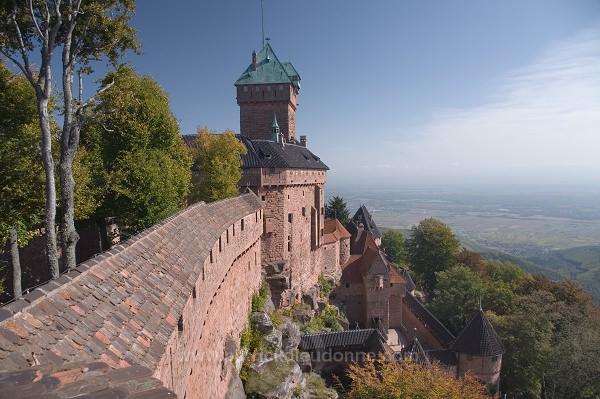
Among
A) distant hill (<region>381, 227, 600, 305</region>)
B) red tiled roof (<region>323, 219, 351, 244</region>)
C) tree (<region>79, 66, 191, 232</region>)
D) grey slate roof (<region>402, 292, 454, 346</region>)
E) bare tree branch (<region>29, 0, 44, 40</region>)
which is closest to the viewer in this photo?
bare tree branch (<region>29, 0, 44, 40</region>)

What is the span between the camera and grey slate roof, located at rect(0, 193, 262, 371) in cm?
312

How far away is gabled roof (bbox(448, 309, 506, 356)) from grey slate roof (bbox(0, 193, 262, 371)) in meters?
24.2

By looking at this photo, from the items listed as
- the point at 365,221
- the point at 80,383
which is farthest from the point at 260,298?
the point at 365,221

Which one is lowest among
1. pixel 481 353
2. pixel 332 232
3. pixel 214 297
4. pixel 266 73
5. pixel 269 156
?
pixel 481 353

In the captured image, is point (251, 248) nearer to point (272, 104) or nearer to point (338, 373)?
point (338, 373)

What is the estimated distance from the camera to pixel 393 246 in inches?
2188

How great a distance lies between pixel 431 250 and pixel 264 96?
1286 inches

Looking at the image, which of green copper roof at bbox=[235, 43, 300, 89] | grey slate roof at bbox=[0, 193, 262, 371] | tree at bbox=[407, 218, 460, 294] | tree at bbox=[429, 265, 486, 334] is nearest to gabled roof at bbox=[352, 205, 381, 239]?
tree at bbox=[407, 218, 460, 294]

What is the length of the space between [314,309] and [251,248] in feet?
41.3

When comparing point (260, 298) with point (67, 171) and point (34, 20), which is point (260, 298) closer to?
point (67, 171)

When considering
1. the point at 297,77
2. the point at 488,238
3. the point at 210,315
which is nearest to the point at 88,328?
the point at 210,315

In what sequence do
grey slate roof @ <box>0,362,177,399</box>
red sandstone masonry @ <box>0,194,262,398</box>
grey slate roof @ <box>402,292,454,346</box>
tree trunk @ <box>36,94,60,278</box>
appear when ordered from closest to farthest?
grey slate roof @ <box>0,362,177,399</box>
red sandstone masonry @ <box>0,194,262,398</box>
tree trunk @ <box>36,94,60,278</box>
grey slate roof @ <box>402,292,454,346</box>

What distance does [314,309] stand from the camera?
27.7 meters

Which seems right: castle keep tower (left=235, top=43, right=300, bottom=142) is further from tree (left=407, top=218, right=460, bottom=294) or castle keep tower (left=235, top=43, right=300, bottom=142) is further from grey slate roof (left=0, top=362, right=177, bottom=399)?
grey slate roof (left=0, top=362, right=177, bottom=399)
